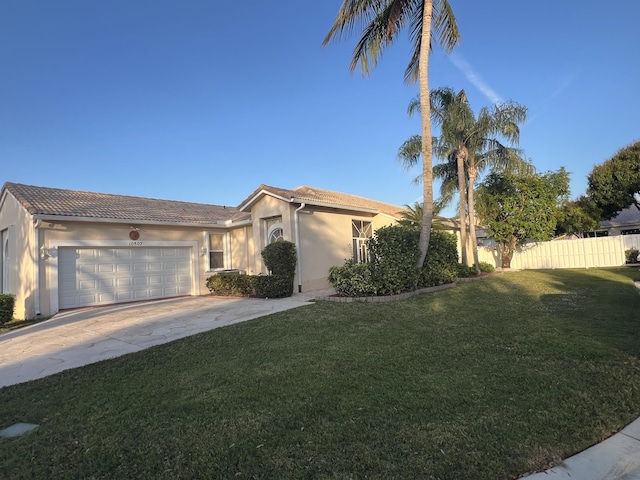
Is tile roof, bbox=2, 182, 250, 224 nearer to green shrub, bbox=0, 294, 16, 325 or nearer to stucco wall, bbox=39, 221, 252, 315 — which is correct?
stucco wall, bbox=39, 221, 252, 315

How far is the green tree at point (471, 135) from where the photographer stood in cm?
1608

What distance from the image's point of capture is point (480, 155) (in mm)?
17312

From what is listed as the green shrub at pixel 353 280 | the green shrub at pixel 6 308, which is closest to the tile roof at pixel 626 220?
the green shrub at pixel 353 280

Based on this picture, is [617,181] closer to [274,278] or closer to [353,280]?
[353,280]

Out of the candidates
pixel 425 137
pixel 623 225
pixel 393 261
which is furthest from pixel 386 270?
pixel 623 225

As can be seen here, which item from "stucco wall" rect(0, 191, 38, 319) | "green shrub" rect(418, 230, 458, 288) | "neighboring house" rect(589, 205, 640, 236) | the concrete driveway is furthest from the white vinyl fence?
"stucco wall" rect(0, 191, 38, 319)

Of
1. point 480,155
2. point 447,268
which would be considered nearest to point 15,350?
point 447,268

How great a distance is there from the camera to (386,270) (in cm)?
1069

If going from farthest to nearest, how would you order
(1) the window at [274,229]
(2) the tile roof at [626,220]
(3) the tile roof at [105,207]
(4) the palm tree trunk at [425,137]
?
(2) the tile roof at [626,220]
(1) the window at [274,229]
(3) the tile roof at [105,207]
(4) the palm tree trunk at [425,137]

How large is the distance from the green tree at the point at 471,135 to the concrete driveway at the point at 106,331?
1006cm

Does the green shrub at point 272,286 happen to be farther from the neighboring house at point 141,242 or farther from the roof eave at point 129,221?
the roof eave at point 129,221

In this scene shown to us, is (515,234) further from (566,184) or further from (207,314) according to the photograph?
(207,314)

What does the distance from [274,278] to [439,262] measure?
591 cm

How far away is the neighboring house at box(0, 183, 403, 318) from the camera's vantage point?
38.9ft
